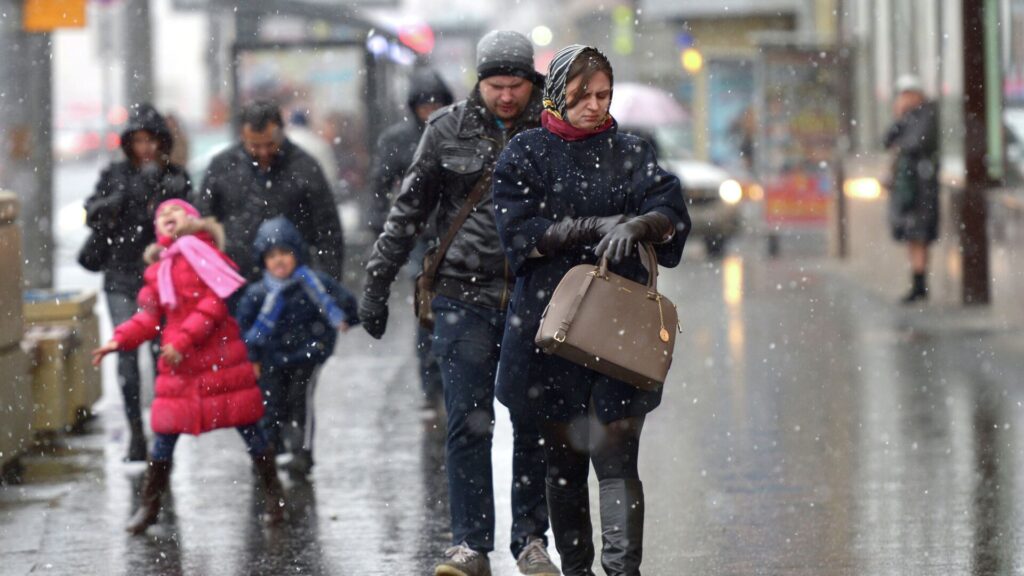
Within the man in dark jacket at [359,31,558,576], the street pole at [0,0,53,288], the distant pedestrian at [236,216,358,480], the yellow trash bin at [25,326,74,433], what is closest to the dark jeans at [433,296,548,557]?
the man in dark jacket at [359,31,558,576]

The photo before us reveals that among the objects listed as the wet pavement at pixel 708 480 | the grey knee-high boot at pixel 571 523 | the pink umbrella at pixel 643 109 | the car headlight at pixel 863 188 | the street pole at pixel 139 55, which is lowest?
the wet pavement at pixel 708 480

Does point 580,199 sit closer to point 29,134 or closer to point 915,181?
point 29,134

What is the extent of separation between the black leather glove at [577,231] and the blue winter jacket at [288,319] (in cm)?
280

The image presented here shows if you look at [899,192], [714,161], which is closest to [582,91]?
[899,192]

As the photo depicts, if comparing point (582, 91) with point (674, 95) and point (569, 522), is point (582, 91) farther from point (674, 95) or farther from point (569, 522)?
point (674, 95)

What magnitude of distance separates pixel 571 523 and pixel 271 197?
3.35 m

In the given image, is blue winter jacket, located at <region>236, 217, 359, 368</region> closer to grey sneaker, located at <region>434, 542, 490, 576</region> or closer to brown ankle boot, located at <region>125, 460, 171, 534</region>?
brown ankle boot, located at <region>125, 460, 171, 534</region>

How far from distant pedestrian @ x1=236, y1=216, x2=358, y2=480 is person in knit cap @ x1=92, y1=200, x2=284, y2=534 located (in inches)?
24.9

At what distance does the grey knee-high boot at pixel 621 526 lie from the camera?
5637mm

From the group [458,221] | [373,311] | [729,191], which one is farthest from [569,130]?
[729,191]

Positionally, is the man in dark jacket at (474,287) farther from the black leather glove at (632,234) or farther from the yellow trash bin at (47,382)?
the yellow trash bin at (47,382)

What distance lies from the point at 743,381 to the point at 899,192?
5649mm

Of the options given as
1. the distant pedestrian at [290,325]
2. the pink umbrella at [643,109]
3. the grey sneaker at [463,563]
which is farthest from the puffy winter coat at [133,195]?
the pink umbrella at [643,109]

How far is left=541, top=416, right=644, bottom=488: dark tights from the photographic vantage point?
18.8 ft
